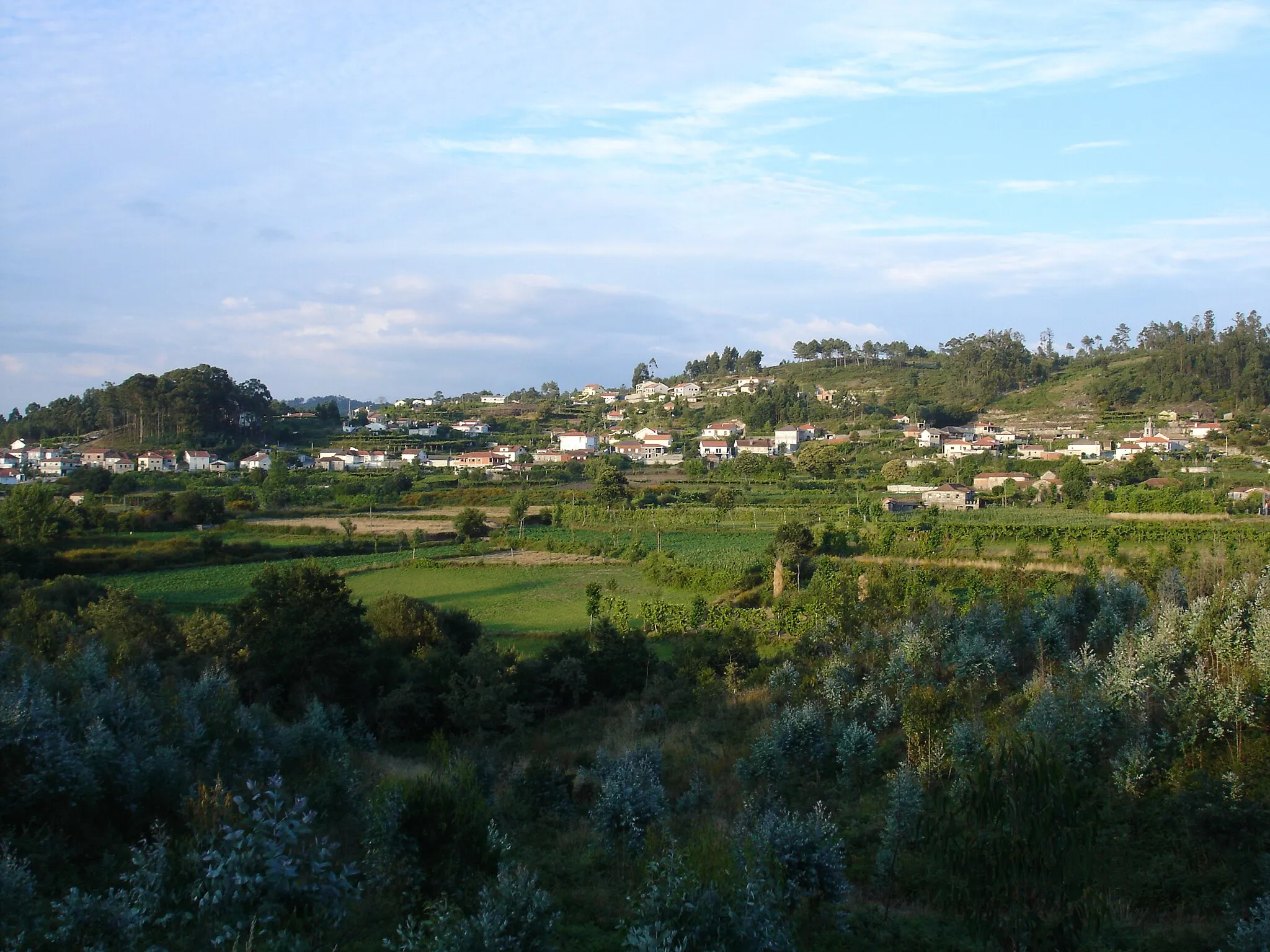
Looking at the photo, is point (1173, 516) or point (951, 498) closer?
point (1173, 516)

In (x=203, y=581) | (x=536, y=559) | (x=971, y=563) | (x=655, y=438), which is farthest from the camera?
(x=655, y=438)

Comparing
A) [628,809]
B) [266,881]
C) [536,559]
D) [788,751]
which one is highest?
[266,881]

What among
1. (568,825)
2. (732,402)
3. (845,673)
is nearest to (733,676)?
(845,673)

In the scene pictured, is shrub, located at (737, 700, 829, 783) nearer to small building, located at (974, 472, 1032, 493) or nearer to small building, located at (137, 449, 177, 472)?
small building, located at (974, 472, 1032, 493)

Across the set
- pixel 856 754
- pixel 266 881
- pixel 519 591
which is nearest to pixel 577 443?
pixel 519 591

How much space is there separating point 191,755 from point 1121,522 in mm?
35027

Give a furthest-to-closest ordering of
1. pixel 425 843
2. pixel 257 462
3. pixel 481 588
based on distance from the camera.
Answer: pixel 257 462
pixel 481 588
pixel 425 843

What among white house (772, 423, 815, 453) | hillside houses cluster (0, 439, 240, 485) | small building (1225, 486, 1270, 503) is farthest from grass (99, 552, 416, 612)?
white house (772, 423, 815, 453)

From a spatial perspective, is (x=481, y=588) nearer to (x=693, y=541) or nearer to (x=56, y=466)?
(x=693, y=541)

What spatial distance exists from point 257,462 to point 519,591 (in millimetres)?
36314

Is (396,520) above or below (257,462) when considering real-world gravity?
below

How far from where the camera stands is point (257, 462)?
189ft

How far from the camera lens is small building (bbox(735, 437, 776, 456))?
61463mm

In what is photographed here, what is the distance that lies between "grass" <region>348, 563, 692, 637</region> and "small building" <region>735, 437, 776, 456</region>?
30611mm
